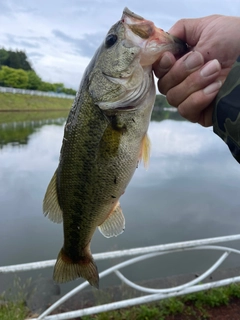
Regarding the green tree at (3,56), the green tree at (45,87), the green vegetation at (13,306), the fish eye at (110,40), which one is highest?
the green tree at (3,56)

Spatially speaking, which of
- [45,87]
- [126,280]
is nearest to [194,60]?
[126,280]

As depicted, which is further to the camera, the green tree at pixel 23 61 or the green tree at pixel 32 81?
the green tree at pixel 23 61

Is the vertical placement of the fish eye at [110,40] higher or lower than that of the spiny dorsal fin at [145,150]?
higher

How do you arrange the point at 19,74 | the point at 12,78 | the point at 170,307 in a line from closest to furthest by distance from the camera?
the point at 170,307 < the point at 12,78 < the point at 19,74

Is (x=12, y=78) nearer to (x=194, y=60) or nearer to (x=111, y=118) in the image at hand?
(x=111, y=118)

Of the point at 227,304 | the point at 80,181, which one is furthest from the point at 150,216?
the point at 80,181

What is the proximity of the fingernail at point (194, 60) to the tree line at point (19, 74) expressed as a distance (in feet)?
205

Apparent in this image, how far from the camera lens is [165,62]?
1728mm

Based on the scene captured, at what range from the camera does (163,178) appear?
42.4 ft

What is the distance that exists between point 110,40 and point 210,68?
2.02 feet

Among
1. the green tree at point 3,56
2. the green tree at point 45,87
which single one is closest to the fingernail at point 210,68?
the green tree at point 45,87

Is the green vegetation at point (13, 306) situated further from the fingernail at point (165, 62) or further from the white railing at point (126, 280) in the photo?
the fingernail at point (165, 62)

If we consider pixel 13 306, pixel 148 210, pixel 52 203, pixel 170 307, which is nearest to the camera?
pixel 52 203

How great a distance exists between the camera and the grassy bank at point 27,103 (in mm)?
41938
